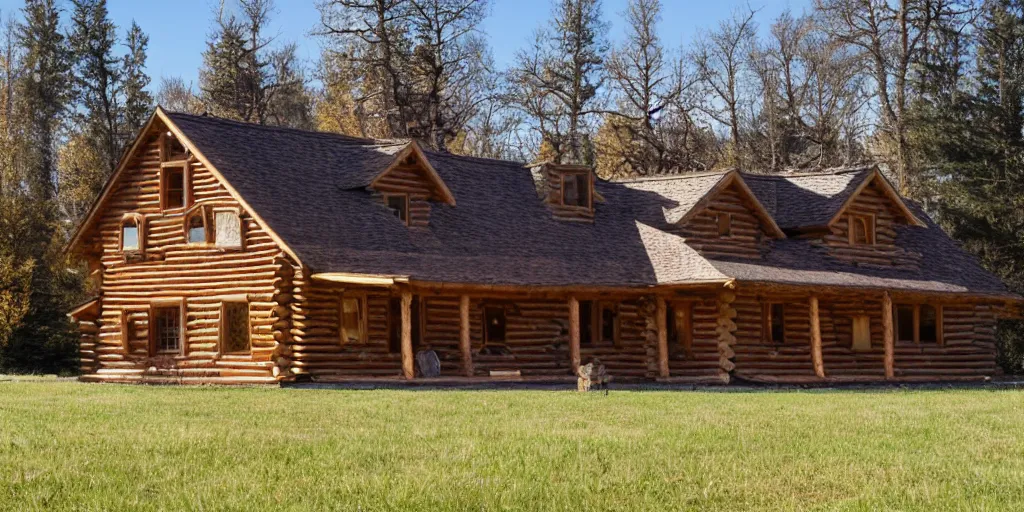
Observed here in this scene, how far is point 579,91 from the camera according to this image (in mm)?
58000

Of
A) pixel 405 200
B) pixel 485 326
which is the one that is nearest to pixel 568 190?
pixel 405 200

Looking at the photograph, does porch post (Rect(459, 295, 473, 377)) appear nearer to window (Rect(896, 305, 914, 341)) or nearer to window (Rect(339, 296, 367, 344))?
window (Rect(339, 296, 367, 344))

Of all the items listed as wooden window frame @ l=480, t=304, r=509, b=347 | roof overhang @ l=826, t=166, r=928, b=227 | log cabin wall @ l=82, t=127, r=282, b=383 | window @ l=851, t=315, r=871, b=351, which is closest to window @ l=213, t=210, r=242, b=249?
log cabin wall @ l=82, t=127, r=282, b=383

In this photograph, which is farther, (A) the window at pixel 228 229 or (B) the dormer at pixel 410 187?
(B) the dormer at pixel 410 187

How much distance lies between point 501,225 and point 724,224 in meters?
6.63

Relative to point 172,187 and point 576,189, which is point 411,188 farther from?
point 172,187

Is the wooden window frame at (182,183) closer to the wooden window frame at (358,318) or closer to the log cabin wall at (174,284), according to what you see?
the log cabin wall at (174,284)

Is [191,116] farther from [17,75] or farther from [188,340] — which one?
[17,75]

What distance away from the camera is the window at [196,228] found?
32.9m

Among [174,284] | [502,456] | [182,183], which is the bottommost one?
[502,456]

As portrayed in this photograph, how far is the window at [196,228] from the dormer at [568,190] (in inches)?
415

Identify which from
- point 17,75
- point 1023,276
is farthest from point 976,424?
point 17,75

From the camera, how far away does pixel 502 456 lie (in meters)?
14.1

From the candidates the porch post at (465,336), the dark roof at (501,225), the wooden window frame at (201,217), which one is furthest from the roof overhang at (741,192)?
the wooden window frame at (201,217)
